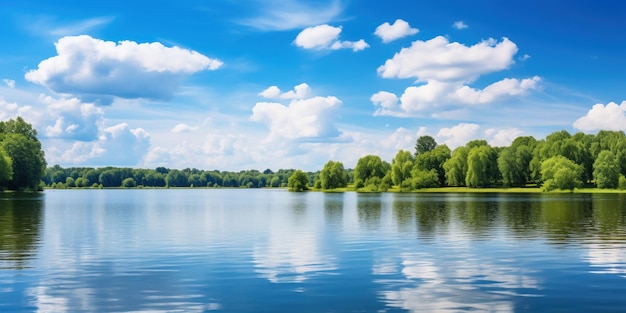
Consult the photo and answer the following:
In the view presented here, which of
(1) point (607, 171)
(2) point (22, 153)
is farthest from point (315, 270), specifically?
(1) point (607, 171)

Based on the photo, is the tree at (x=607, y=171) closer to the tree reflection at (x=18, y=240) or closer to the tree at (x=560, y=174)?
the tree at (x=560, y=174)

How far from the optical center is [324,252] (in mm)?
35156

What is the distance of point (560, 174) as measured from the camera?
17088 cm

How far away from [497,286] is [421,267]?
5.66 metres

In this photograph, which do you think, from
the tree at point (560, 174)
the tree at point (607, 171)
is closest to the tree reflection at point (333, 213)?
the tree at point (560, 174)

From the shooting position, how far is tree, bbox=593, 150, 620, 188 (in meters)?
175

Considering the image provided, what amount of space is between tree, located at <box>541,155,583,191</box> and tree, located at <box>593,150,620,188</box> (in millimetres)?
5374

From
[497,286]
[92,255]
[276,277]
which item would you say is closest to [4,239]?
[92,255]

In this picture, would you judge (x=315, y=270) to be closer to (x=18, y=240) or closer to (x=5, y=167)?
(x=18, y=240)

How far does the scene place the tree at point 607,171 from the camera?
6895 inches

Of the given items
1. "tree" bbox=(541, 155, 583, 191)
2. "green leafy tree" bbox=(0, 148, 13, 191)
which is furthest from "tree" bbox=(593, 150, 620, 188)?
"green leafy tree" bbox=(0, 148, 13, 191)

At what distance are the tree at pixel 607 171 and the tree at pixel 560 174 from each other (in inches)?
212

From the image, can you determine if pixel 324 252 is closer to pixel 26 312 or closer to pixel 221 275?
pixel 221 275

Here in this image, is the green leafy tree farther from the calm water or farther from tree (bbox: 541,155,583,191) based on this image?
tree (bbox: 541,155,583,191)
